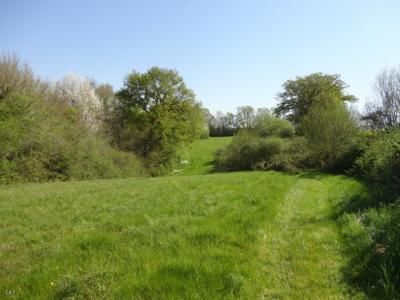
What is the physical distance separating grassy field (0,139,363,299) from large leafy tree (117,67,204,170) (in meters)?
28.2

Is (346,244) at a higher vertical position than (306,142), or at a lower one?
lower

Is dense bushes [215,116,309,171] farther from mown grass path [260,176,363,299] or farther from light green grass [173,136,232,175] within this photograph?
mown grass path [260,176,363,299]

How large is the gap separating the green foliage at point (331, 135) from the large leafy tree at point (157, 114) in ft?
58.5

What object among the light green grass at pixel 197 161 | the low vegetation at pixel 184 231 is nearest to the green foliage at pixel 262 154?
the light green grass at pixel 197 161

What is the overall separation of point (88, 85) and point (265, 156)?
2510 centimetres

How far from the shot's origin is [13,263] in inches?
203

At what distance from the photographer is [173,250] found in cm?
554

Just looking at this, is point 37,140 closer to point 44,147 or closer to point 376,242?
point 44,147

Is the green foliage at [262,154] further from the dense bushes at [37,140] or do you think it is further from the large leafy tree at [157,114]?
the dense bushes at [37,140]

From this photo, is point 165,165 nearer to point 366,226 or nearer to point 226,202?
point 226,202

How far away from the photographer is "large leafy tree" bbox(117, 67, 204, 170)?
38.0 m

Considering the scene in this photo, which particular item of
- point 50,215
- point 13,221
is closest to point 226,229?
point 50,215

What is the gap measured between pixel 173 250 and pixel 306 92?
4617 centimetres

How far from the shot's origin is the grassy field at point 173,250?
425cm
